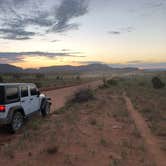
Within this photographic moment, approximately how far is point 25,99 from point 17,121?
1.09 metres

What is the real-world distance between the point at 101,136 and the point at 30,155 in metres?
3.13

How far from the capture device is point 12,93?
382 inches

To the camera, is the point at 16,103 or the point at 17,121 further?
the point at 17,121

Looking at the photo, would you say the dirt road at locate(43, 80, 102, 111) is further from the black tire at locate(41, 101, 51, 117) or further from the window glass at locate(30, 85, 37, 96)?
the window glass at locate(30, 85, 37, 96)

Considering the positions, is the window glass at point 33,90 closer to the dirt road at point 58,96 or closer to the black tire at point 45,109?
the black tire at point 45,109

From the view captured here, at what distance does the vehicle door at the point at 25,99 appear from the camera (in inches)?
413

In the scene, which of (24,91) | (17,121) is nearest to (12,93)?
(24,91)

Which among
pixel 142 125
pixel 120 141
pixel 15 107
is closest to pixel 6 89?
pixel 15 107

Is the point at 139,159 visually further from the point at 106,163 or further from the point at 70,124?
the point at 70,124

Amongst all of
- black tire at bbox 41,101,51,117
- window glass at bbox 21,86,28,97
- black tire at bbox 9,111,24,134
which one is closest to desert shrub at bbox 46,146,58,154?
black tire at bbox 9,111,24,134

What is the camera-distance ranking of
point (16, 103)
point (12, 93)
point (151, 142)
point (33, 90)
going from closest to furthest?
point (151, 142) → point (12, 93) → point (16, 103) → point (33, 90)

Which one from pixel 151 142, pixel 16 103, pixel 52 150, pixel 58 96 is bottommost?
pixel 58 96

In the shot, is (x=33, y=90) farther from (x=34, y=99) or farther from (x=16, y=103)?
(x=16, y=103)

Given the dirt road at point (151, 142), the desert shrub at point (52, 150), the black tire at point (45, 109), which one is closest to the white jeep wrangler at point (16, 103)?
the black tire at point (45, 109)
